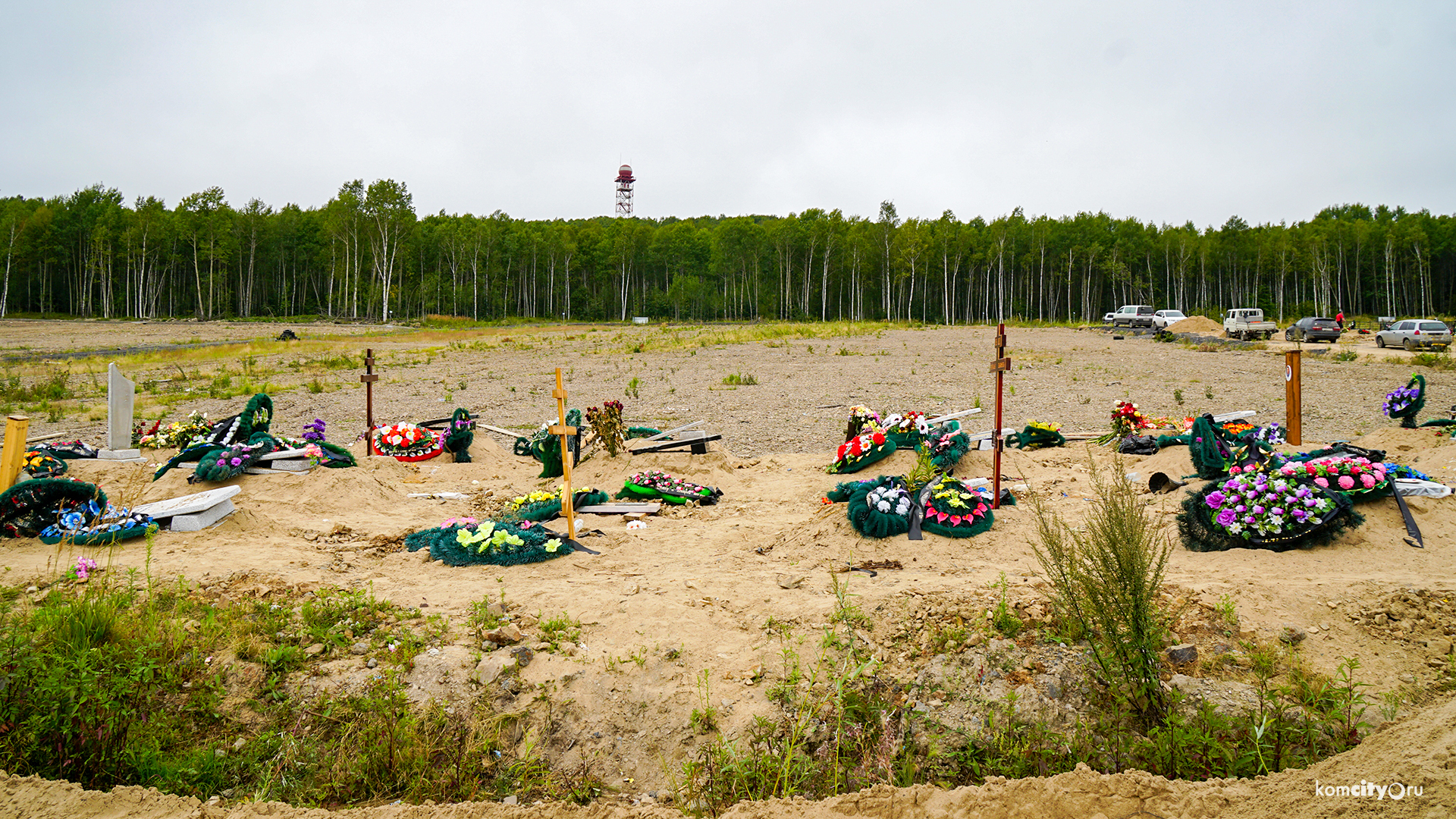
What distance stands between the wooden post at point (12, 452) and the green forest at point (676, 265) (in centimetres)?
5753

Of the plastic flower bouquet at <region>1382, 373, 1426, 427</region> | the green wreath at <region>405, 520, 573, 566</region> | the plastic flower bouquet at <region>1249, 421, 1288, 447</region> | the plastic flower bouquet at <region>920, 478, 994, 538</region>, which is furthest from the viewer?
the plastic flower bouquet at <region>1382, 373, 1426, 427</region>

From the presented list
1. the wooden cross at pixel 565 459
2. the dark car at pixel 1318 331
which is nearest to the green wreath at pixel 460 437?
the wooden cross at pixel 565 459

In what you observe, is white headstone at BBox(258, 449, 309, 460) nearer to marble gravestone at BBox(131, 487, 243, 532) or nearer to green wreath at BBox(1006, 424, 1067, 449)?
marble gravestone at BBox(131, 487, 243, 532)

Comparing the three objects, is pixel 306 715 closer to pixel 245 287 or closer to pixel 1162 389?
pixel 1162 389

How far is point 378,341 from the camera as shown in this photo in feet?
131

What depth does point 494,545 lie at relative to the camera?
6.07 meters

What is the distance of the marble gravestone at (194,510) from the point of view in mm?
6551

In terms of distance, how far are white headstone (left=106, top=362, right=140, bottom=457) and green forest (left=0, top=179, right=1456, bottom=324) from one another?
54019mm

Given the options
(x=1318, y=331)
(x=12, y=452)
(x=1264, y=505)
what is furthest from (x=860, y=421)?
(x=1318, y=331)

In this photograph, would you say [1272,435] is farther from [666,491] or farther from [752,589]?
[752,589]

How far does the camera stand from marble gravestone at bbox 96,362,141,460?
979 cm

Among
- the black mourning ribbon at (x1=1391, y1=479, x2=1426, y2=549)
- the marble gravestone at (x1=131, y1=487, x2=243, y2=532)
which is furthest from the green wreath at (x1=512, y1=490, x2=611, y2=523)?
the black mourning ribbon at (x1=1391, y1=479, x2=1426, y2=549)

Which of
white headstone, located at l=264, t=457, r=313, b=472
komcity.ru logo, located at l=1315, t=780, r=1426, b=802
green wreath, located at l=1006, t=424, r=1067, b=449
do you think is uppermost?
green wreath, located at l=1006, t=424, r=1067, b=449

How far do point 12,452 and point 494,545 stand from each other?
183 inches
